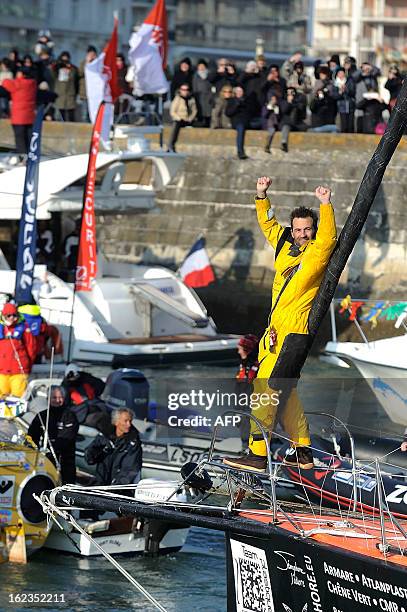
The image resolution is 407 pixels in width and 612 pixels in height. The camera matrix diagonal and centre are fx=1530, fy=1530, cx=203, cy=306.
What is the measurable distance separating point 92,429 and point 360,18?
59.0 meters

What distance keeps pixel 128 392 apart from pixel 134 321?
7793 mm

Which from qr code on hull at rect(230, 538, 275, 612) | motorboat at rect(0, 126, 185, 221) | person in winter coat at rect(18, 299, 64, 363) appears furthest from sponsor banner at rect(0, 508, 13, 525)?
motorboat at rect(0, 126, 185, 221)

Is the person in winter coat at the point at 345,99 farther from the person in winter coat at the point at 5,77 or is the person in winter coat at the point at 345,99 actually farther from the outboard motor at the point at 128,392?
the outboard motor at the point at 128,392

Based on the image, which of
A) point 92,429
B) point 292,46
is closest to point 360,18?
point 292,46

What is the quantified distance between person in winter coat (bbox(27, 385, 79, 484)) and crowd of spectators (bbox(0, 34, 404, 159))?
12.1 metres

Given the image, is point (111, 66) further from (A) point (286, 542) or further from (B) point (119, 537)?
(A) point (286, 542)

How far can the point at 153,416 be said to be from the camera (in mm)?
13820

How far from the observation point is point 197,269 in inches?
904

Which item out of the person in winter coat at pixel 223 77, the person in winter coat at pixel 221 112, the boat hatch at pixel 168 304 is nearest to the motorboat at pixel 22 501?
the boat hatch at pixel 168 304

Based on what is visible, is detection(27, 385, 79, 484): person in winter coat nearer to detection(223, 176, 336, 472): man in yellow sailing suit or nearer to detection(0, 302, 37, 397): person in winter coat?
detection(0, 302, 37, 397): person in winter coat

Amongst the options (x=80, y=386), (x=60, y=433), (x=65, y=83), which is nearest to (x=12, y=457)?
(x=60, y=433)

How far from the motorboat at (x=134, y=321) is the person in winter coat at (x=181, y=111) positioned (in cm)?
380

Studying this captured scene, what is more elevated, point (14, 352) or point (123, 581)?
point (14, 352)

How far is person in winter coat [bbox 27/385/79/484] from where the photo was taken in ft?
40.8
